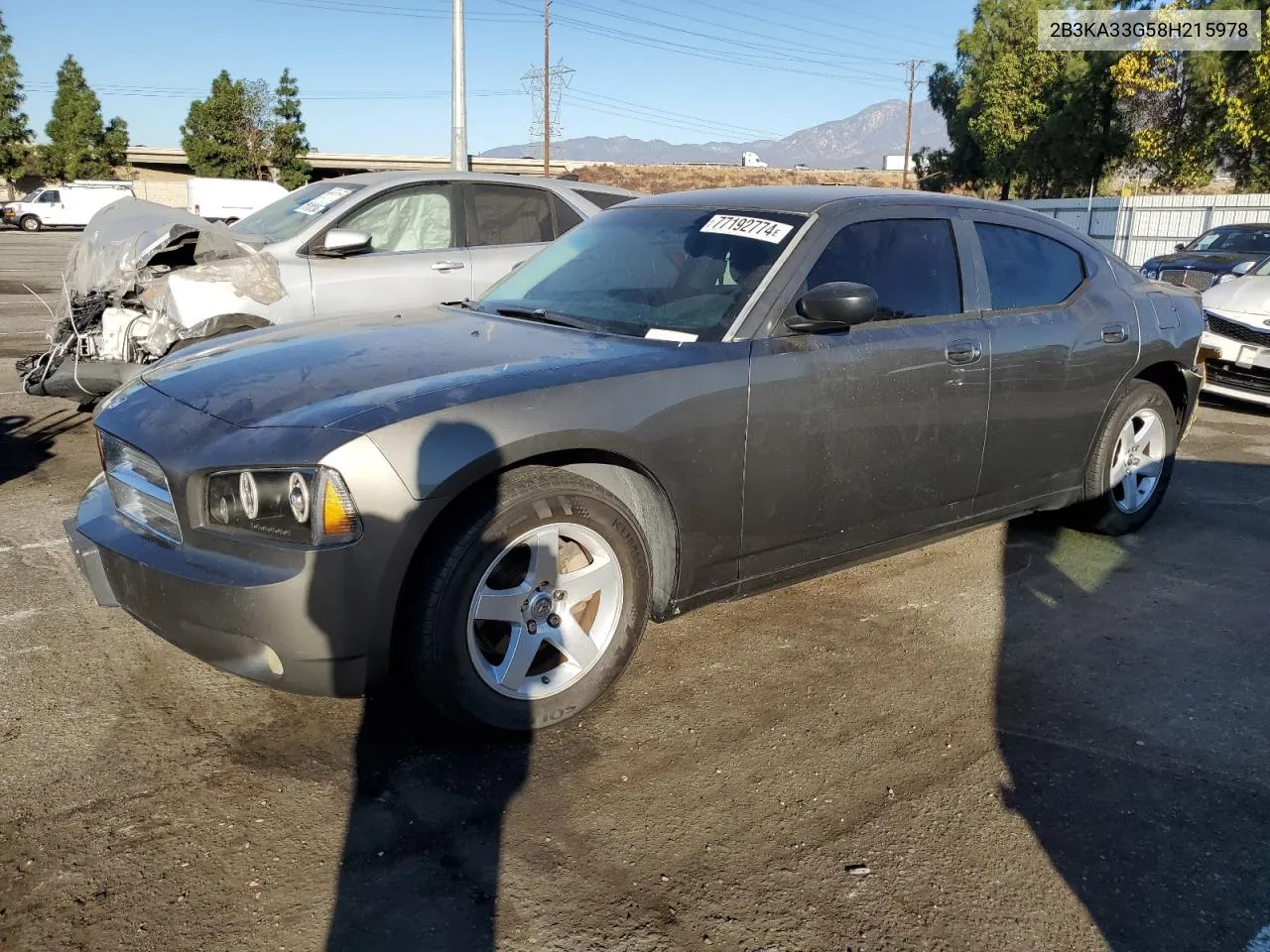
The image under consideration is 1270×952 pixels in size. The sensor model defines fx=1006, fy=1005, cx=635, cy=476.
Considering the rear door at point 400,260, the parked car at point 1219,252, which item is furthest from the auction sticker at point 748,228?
the parked car at point 1219,252

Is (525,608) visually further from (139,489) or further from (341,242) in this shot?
(341,242)

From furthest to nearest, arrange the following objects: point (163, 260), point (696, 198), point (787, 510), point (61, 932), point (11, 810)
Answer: point (163, 260) < point (696, 198) < point (787, 510) < point (11, 810) < point (61, 932)

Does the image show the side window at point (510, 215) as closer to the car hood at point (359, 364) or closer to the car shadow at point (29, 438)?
the car shadow at point (29, 438)

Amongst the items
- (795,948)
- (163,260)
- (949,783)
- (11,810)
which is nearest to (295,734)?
(11,810)

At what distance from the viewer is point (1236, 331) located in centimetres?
871

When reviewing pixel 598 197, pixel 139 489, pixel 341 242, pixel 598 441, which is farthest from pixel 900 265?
pixel 598 197

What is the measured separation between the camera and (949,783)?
292cm

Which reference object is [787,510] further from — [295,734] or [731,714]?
[295,734]

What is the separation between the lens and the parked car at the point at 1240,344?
8516 mm

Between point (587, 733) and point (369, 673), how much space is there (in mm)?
745

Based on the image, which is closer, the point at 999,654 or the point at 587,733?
the point at 587,733

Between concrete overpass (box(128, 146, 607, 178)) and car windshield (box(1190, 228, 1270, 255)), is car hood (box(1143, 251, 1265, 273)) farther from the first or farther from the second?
concrete overpass (box(128, 146, 607, 178))

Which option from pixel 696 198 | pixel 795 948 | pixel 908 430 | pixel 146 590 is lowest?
pixel 795 948

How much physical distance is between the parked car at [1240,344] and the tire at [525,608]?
7343 millimetres
